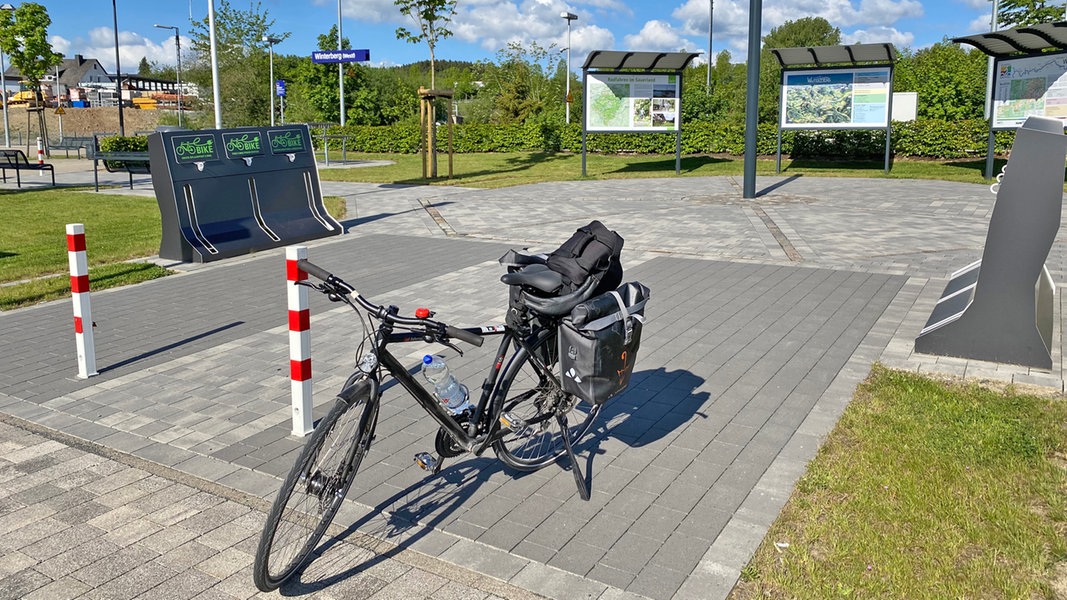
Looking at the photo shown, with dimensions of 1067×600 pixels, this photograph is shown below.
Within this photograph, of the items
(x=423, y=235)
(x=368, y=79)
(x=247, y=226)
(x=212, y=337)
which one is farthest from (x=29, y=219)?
(x=368, y=79)

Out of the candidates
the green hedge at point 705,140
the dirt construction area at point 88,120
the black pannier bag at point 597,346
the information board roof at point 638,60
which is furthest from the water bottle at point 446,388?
the dirt construction area at point 88,120

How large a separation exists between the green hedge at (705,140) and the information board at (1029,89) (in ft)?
9.53

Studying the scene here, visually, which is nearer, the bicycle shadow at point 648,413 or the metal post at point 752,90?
the bicycle shadow at point 648,413

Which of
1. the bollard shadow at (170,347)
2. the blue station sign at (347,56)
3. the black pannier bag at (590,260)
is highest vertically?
the blue station sign at (347,56)

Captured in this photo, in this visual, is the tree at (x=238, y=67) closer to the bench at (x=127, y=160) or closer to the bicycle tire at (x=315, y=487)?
the bench at (x=127, y=160)

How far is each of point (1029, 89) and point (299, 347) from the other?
60.9ft

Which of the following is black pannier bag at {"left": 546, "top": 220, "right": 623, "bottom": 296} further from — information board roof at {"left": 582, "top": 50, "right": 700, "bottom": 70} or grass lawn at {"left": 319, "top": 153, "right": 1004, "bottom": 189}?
information board roof at {"left": 582, "top": 50, "right": 700, "bottom": 70}

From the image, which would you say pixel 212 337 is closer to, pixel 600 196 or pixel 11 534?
pixel 11 534

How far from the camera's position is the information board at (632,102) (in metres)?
23.3

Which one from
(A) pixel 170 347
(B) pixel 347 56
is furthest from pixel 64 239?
(B) pixel 347 56

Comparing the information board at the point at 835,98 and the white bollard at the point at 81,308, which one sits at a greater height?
the information board at the point at 835,98

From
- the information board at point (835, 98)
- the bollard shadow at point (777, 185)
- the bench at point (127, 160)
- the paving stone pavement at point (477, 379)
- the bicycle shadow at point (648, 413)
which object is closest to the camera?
the paving stone pavement at point (477, 379)

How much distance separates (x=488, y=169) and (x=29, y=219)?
44.7 ft

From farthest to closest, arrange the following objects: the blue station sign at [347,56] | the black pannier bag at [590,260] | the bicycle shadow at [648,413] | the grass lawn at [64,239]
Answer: the blue station sign at [347,56] → the grass lawn at [64,239] → the bicycle shadow at [648,413] → the black pannier bag at [590,260]
